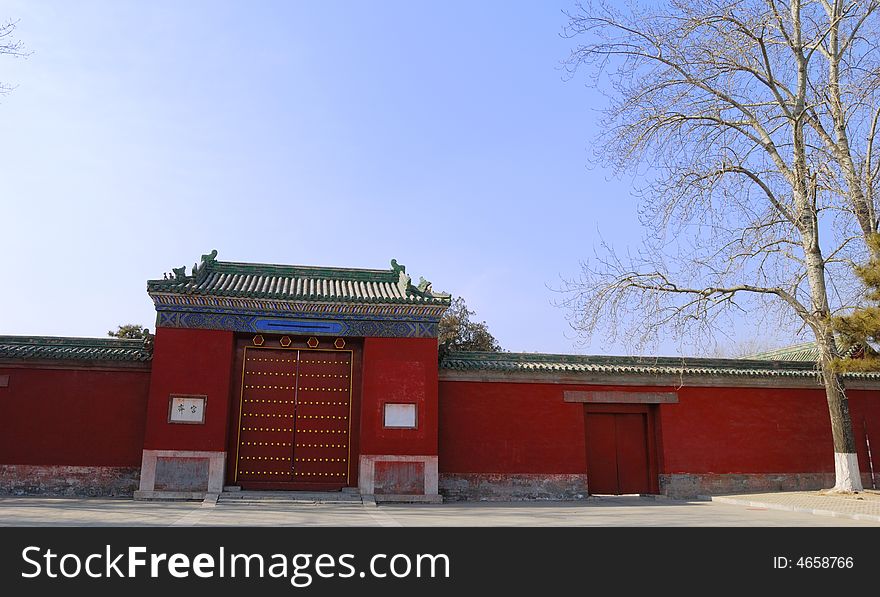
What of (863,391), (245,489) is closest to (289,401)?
(245,489)

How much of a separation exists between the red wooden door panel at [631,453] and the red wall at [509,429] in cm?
91

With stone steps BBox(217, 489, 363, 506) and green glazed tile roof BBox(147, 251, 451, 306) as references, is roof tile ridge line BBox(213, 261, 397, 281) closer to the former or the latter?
green glazed tile roof BBox(147, 251, 451, 306)

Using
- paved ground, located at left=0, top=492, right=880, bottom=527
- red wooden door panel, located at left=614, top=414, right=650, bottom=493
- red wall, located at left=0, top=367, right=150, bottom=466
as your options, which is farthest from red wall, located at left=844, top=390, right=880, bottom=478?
red wall, located at left=0, top=367, right=150, bottom=466

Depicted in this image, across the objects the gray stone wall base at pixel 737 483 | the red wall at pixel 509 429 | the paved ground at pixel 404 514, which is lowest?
the paved ground at pixel 404 514

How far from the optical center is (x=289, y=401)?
1166 cm

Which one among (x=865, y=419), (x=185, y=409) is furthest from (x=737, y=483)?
(x=185, y=409)

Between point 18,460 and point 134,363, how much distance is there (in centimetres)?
223

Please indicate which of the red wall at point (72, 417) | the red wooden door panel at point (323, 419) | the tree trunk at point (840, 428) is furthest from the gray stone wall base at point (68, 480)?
the tree trunk at point (840, 428)

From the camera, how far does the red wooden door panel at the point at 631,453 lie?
1281 centimetres

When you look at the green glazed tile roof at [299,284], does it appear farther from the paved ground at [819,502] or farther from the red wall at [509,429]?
the paved ground at [819,502]

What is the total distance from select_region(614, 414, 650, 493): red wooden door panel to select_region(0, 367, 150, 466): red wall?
8.28m

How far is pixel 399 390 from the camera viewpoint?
38.0 feet
